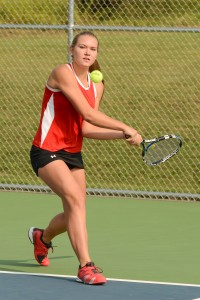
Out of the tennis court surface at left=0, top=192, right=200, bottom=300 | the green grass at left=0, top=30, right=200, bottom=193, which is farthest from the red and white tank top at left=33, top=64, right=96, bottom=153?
the green grass at left=0, top=30, right=200, bottom=193

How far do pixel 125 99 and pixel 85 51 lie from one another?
1314 centimetres

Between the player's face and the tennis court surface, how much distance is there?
1568mm

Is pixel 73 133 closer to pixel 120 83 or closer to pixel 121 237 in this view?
pixel 121 237

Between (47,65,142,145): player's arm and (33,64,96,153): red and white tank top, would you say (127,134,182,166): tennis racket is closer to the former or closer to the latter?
(47,65,142,145): player's arm

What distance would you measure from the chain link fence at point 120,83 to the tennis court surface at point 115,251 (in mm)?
780

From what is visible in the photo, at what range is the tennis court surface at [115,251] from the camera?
8.58 m

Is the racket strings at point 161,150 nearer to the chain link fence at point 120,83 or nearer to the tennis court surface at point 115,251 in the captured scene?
the tennis court surface at point 115,251

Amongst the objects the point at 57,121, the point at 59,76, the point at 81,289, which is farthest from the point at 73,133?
the point at 81,289

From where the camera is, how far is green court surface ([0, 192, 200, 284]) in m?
9.47

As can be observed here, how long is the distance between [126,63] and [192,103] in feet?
20.4

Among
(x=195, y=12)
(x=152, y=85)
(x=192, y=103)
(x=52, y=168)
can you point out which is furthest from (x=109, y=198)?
(x=195, y=12)

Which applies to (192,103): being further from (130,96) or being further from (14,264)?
(14,264)

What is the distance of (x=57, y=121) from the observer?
9047mm

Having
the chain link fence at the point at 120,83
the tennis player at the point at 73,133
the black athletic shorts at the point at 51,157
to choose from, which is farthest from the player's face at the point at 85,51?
the chain link fence at the point at 120,83
